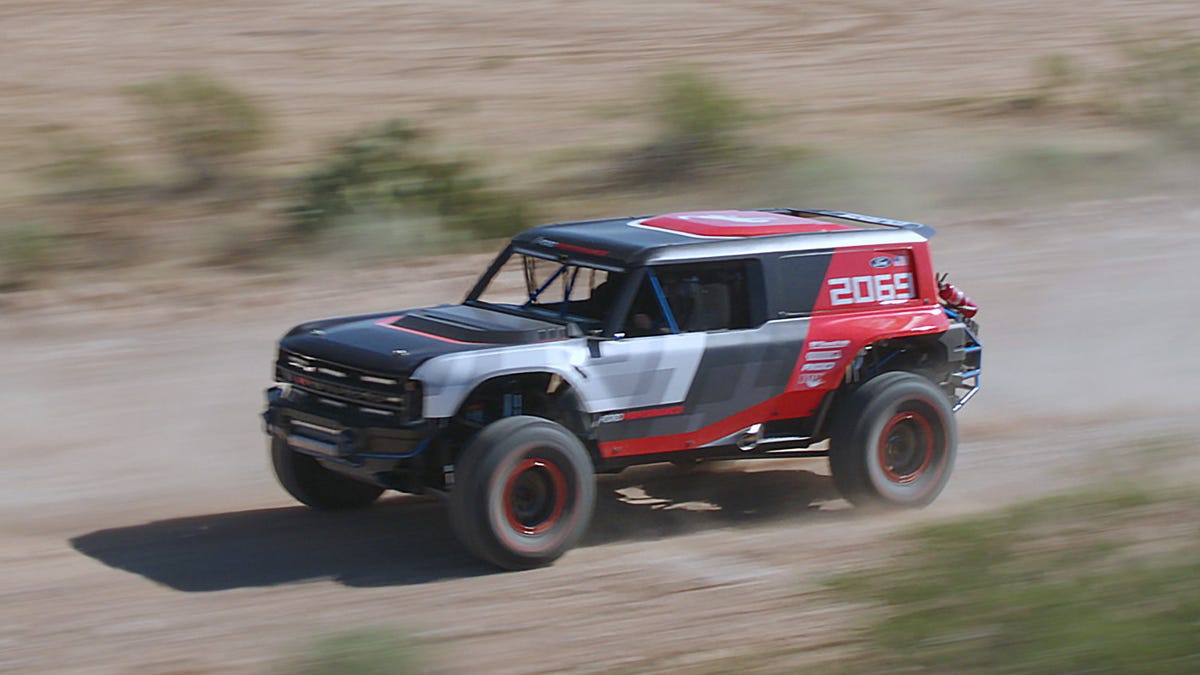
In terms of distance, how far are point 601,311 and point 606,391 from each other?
0.76 m

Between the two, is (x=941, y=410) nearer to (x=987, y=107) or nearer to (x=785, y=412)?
(x=785, y=412)

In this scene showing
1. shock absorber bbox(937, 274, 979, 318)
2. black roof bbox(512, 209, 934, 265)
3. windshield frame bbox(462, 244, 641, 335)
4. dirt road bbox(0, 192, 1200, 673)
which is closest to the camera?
dirt road bbox(0, 192, 1200, 673)

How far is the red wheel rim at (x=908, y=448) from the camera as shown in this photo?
30.5ft

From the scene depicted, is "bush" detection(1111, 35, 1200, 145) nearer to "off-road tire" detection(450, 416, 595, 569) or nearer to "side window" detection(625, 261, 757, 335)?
"side window" detection(625, 261, 757, 335)

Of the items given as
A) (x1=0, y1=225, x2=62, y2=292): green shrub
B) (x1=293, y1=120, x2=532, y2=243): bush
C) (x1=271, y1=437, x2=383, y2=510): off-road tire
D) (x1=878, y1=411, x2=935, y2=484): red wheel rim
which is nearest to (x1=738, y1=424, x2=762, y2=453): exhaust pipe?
(x1=878, y1=411, x2=935, y2=484): red wheel rim

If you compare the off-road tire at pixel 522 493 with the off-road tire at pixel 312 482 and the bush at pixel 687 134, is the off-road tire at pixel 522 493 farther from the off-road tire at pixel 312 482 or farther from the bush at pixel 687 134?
the bush at pixel 687 134

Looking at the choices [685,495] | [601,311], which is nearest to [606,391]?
[601,311]

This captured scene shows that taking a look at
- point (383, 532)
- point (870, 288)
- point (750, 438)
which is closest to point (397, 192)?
point (383, 532)

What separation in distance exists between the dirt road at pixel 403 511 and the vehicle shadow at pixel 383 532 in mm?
24

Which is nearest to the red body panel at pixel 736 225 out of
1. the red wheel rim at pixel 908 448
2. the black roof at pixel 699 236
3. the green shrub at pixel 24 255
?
the black roof at pixel 699 236

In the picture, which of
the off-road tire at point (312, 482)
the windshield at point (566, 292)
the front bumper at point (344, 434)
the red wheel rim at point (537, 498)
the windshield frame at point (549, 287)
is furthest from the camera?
the off-road tire at point (312, 482)

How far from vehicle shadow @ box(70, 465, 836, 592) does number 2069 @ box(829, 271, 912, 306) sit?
135 cm

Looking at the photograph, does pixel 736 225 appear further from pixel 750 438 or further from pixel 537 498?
pixel 537 498

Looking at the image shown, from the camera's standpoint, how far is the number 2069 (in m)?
9.11
